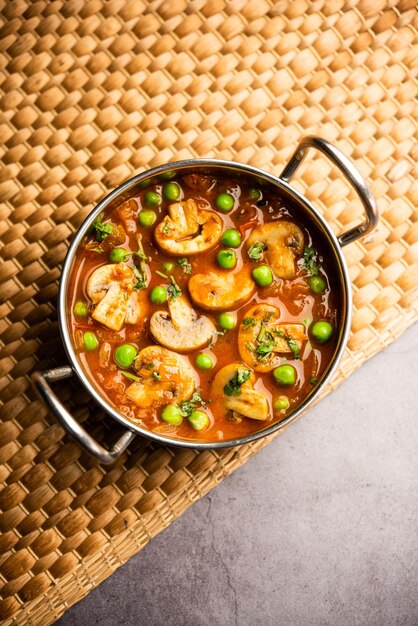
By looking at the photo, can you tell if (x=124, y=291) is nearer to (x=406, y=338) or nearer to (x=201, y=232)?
(x=201, y=232)

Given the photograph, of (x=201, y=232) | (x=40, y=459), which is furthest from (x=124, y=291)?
(x=40, y=459)

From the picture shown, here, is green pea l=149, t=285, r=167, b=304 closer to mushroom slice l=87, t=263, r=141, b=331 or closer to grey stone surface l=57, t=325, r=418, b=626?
mushroom slice l=87, t=263, r=141, b=331

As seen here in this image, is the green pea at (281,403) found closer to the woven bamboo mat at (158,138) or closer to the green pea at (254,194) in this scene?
the woven bamboo mat at (158,138)

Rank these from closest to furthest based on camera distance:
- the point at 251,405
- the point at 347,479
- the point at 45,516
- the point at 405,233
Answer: the point at 251,405 → the point at 45,516 → the point at 405,233 → the point at 347,479

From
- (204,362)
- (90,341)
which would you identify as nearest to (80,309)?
(90,341)

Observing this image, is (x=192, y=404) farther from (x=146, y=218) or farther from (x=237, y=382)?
(x=146, y=218)

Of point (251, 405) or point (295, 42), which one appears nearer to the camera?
point (251, 405)

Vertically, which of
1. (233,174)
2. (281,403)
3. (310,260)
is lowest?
(281,403)
